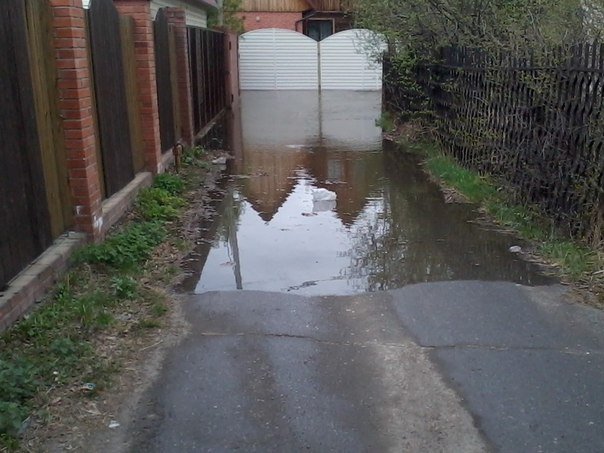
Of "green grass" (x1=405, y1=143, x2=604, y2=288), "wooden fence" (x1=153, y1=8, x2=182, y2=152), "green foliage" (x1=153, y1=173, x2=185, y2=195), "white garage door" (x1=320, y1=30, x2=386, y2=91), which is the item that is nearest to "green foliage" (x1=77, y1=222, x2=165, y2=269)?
"green foliage" (x1=153, y1=173, x2=185, y2=195)

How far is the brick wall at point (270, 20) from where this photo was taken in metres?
32.9

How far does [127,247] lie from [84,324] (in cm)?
151

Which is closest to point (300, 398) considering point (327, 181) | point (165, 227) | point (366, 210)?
point (165, 227)

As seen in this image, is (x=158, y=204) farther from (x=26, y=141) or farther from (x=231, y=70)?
(x=231, y=70)

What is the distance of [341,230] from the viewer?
734 centimetres

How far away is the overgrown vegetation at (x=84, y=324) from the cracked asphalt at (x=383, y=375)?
368 mm

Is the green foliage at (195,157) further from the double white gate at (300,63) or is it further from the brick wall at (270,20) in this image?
the brick wall at (270,20)

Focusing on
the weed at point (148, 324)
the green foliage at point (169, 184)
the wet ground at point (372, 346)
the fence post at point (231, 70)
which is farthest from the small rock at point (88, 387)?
the fence post at point (231, 70)

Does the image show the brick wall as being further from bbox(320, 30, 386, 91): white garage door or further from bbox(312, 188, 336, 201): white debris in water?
bbox(312, 188, 336, 201): white debris in water

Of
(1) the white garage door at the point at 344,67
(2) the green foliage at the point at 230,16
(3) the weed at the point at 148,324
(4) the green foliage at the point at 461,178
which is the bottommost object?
(3) the weed at the point at 148,324

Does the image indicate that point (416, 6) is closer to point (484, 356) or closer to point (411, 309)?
point (411, 309)

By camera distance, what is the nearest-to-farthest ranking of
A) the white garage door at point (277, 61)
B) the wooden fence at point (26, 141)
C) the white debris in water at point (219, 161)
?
the wooden fence at point (26, 141) → the white debris in water at point (219, 161) → the white garage door at point (277, 61)

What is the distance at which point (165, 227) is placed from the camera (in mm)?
7117

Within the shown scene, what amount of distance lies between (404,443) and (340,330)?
1392 millimetres
